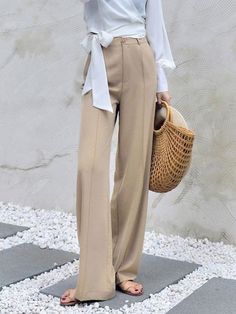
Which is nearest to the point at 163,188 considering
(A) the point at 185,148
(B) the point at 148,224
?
(A) the point at 185,148

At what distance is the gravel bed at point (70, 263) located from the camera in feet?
8.66

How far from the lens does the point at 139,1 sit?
2602mm

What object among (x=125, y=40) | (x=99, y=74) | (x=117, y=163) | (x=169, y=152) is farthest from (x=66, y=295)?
(x=125, y=40)

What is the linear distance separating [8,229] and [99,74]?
1.59 metres

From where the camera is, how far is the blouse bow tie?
2.55 m

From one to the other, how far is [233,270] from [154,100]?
1.02 m

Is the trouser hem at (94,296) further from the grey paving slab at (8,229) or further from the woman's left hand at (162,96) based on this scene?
the grey paving slab at (8,229)

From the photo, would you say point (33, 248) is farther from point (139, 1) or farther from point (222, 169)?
point (139, 1)

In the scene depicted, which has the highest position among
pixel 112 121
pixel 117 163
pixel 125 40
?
pixel 125 40

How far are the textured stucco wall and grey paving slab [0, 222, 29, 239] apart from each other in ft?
1.20

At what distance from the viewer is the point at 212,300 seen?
2.73 meters

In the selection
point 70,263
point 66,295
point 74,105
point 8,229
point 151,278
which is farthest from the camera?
point 74,105

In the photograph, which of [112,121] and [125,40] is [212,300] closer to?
[112,121]

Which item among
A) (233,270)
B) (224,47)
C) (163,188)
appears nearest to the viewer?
(163,188)
